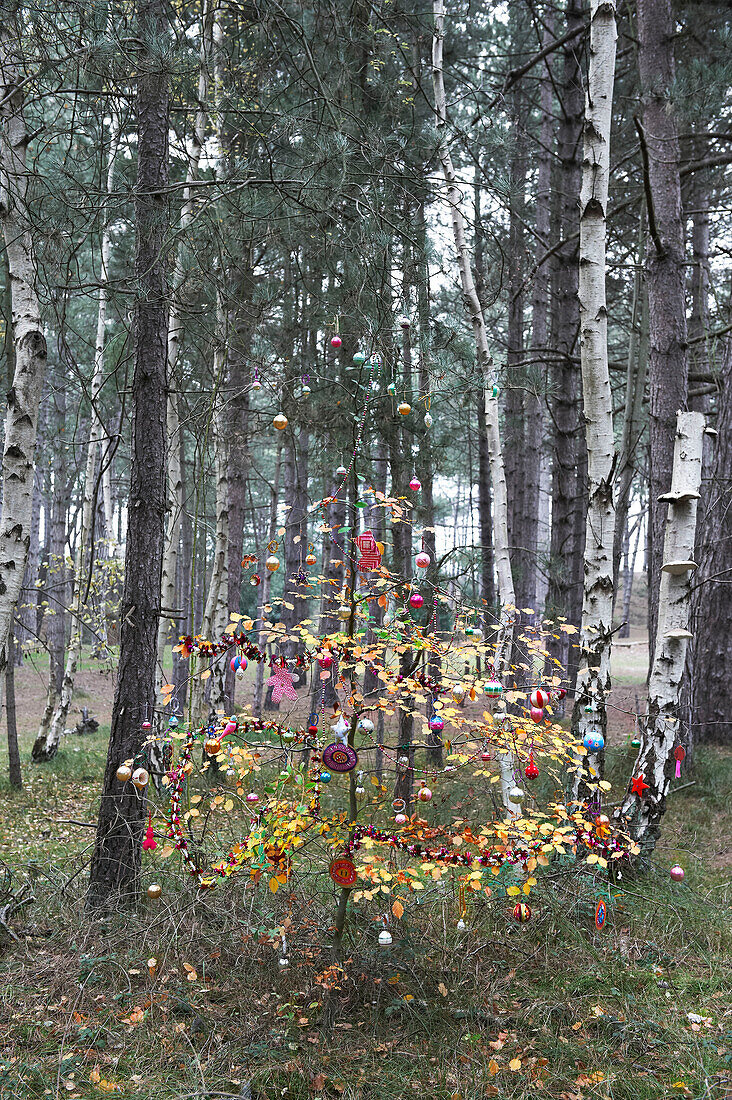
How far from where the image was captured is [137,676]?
386cm

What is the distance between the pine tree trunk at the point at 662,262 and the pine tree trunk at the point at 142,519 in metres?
3.93

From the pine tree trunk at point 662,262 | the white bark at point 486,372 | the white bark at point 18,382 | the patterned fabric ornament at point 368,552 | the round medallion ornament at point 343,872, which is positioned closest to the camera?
the round medallion ornament at point 343,872

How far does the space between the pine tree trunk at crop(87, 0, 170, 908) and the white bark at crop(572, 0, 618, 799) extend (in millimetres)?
2372

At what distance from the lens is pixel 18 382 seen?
383cm

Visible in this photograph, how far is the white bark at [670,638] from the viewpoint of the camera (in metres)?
3.89

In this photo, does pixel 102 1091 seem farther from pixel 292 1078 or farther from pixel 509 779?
pixel 509 779

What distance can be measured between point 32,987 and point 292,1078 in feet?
4.23

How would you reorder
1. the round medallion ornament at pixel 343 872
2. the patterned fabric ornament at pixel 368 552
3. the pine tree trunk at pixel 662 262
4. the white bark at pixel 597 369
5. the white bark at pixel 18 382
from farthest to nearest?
the pine tree trunk at pixel 662 262, the white bark at pixel 597 369, the white bark at pixel 18 382, the patterned fabric ornament at pixel 368 552, the round medallion ornament at pixel 343 872

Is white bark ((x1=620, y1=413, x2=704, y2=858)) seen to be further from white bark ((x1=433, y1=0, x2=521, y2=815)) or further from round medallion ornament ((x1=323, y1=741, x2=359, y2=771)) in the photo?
round medallion ornament ((x1=323, y1=741, x2=359, y2=771))

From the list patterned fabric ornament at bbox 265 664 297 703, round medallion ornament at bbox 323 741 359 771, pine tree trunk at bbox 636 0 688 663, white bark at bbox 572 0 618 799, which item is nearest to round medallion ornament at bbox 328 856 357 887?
round medallion ornament at bbox 323 741 359 771

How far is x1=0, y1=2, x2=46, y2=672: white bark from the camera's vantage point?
3.72 metres

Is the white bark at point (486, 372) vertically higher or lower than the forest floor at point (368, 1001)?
higher

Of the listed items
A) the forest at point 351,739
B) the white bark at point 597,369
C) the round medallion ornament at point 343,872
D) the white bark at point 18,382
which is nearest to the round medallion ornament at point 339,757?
the forest at point 351,739

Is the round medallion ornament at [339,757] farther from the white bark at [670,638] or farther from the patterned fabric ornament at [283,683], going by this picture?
the white bark at [670,638]
